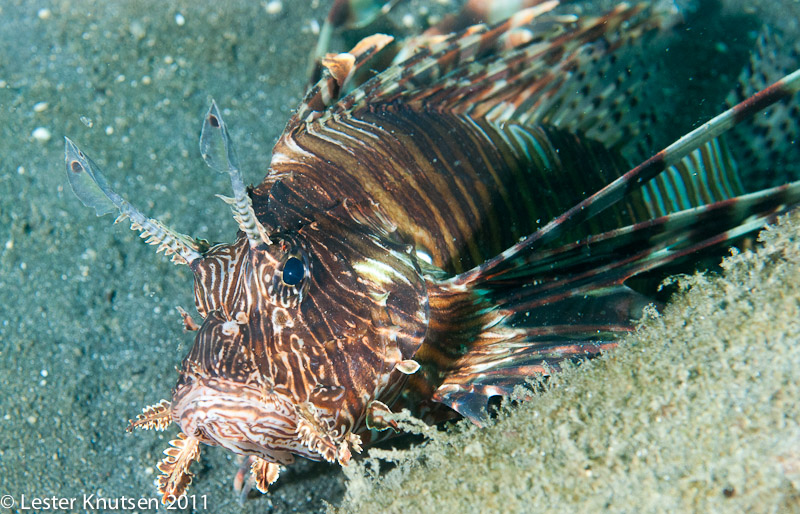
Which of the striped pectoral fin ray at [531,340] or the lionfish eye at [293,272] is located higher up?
the lionfish eye at [293,272]

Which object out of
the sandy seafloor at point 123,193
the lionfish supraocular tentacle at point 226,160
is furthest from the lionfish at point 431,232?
the sandy seafloor at point 123,193

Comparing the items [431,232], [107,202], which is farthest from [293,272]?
[431,232]

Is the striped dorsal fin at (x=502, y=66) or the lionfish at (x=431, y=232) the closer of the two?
the lionfish at (x=431, y=232)

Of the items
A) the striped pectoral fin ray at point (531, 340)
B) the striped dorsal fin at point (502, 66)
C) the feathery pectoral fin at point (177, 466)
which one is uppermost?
the striped dorsal fin at point (502, 66)

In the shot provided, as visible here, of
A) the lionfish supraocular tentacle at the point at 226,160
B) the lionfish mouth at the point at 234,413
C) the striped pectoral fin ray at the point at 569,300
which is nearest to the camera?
the lionfish supraocular tentacle at the point at 226,160

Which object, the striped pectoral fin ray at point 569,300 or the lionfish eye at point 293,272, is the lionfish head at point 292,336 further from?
the striped pectoral fin ray at point 569,300

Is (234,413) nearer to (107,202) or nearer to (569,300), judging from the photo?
(107,202)
